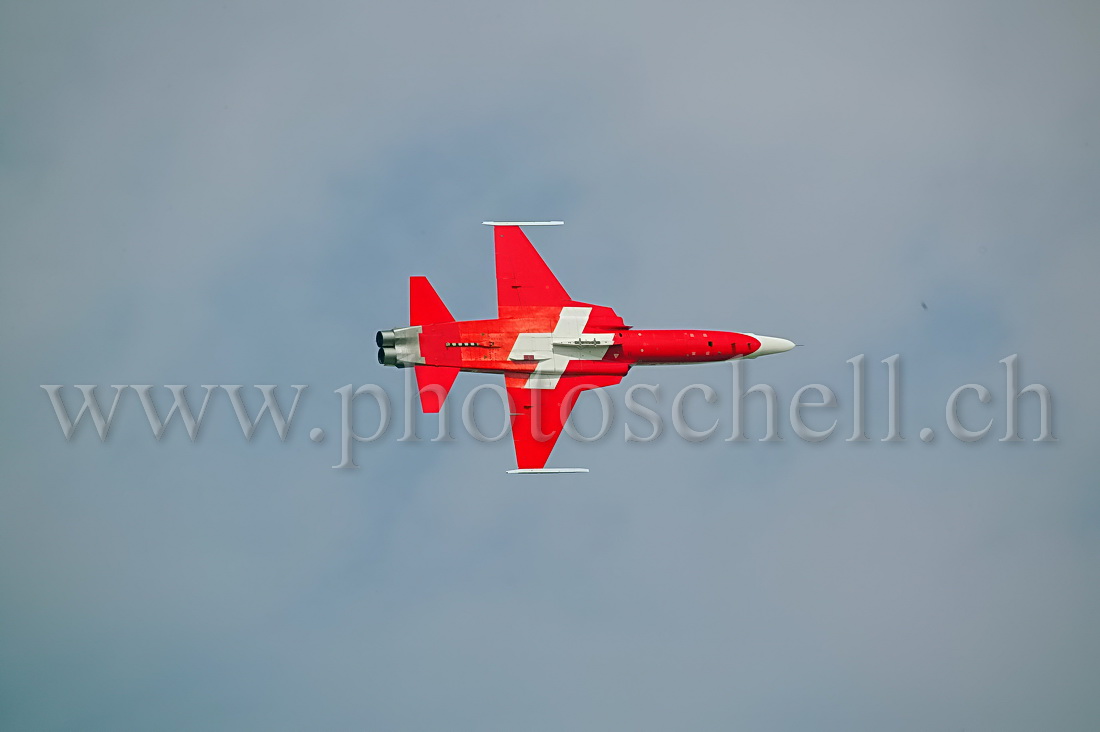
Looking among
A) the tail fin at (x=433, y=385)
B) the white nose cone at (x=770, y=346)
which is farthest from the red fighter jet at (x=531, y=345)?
the white nose cone at (x=770, y=346)

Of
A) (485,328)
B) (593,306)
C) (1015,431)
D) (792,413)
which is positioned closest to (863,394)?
(792,413)

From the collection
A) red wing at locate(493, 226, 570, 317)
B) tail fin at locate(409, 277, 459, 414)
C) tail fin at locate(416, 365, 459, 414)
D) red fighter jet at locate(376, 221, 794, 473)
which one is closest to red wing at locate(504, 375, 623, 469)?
red fighter jet at locate(376, 221, 794, 473)

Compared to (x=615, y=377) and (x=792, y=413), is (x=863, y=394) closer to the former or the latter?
(x=792, y=413)

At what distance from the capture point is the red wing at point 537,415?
293 feet

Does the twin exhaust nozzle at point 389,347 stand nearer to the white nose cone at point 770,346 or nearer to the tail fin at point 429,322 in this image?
the tail fin at point 429,322

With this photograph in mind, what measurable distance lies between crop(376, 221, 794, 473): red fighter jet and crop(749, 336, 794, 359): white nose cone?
1.08m

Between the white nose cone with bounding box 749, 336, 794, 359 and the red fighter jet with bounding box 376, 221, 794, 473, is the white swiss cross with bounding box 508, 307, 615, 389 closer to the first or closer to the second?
the red fighter jet with bounding box 376, 221, 794, 473

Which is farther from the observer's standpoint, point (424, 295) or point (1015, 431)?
point (1015, 431)

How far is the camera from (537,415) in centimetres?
8944

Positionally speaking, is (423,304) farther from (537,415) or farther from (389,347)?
(537,415)

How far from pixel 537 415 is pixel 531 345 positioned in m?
4.09

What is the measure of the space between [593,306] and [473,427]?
10.1 meters

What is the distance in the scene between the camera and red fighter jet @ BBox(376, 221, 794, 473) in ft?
287

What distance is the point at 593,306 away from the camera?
90.3 m
